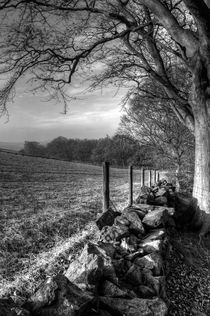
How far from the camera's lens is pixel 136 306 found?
8.40 feet

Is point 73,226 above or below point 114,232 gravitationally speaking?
below

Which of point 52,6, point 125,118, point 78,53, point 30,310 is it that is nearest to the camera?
point 30,310

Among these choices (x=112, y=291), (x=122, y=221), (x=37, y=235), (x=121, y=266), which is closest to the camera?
(x=112, y=291)

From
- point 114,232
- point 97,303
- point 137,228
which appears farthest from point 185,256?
point 97,303

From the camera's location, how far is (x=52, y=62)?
8.84 m

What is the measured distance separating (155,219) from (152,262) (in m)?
1.45

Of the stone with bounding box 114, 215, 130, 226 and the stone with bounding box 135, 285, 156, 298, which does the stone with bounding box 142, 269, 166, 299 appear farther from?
the stone with bounding box 114, 215, 130, 226

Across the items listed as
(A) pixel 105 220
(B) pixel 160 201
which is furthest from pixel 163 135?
(A) pixel 105 220

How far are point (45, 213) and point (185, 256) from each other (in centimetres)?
463

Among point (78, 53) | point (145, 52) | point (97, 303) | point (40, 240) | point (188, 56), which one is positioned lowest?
point (40, 240)

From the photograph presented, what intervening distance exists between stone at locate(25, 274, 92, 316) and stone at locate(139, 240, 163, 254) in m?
1.76

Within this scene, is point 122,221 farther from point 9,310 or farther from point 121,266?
point 9,310

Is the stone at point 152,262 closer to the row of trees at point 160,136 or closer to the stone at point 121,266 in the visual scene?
the stone at point 121,266

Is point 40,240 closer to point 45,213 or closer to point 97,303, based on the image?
point 45,213
